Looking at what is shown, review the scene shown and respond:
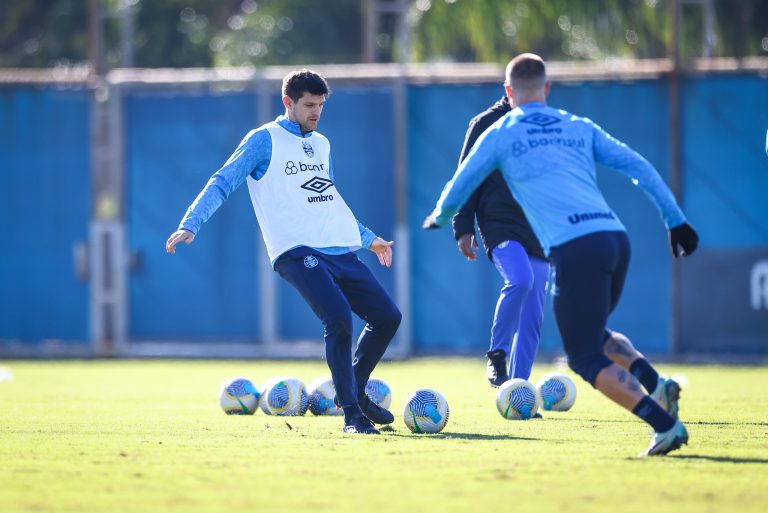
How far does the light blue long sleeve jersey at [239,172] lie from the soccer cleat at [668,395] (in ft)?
7.62

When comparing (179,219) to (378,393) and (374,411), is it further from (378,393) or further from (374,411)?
(374,411)

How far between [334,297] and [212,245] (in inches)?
393

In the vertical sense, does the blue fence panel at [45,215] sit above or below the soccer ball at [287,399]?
above

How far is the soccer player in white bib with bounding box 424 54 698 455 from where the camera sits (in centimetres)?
780

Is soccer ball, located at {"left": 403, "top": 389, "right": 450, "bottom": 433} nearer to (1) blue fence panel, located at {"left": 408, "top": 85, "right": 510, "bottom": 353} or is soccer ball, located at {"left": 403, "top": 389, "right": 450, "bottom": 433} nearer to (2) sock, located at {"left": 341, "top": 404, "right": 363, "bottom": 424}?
(2) sock, located at {"left": 341, "top": 404, "right": 363, "bottom": 424}

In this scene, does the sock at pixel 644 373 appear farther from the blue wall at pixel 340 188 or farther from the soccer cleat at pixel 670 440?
the blue wall at pixel 340 188

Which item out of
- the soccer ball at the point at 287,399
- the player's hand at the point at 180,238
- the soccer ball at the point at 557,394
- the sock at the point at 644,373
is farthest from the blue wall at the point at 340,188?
the player's hand at the point at 180,238

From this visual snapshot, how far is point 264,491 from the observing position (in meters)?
6.79

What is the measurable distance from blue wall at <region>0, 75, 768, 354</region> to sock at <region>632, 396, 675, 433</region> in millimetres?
9896

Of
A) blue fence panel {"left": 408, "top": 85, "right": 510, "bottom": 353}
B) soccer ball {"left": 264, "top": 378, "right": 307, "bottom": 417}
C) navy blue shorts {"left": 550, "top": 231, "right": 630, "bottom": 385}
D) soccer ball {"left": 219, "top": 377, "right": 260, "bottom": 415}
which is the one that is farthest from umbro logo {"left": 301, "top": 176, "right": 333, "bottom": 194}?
blue fence panel {"left": 408, "top": 85, "right": 510, "bottom": 353}

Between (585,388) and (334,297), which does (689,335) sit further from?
(334,297)

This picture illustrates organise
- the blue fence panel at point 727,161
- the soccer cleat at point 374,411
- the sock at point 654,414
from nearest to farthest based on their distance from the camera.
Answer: the sock at point 654,414 → the soccer cleat at point 374,411 → the blue fence panel at point 727,161

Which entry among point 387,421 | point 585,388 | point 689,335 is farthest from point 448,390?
point 689,335

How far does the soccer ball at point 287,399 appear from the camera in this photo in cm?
1055
